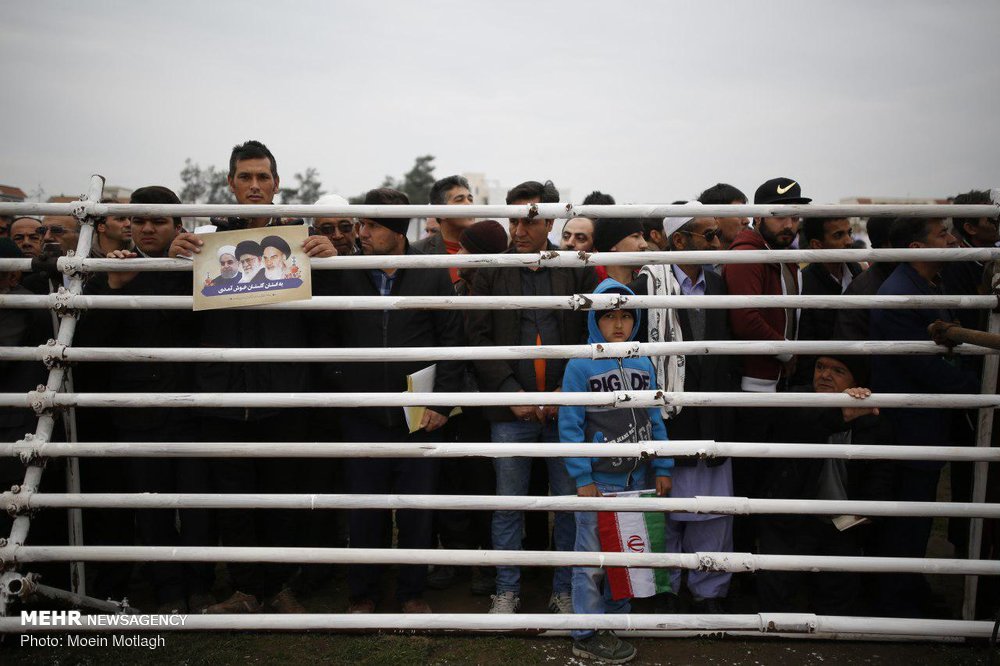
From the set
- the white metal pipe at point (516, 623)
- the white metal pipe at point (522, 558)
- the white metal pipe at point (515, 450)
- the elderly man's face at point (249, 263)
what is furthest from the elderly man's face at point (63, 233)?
the white metal pipe at point (516, 623)

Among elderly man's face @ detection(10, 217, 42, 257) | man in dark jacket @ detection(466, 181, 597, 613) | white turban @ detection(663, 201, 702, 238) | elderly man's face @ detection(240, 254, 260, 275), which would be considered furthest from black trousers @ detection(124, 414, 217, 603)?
white turban @ detection(663, 201, 702, 238)

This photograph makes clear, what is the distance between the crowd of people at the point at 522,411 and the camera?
13.0 ft

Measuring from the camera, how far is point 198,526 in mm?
4039

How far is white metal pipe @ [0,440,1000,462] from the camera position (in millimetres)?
3254

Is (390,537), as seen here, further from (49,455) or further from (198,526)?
(49,455)

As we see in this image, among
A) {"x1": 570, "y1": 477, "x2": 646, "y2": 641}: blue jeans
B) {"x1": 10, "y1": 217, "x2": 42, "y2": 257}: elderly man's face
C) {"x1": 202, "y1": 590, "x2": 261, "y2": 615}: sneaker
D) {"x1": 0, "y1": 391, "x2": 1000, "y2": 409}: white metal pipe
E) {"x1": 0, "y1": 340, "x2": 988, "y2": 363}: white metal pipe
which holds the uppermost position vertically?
{"x1": 10, "y1": 217, "x2": 42, "y2": 257}: elderly man's face

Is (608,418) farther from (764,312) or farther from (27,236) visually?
(27,236)

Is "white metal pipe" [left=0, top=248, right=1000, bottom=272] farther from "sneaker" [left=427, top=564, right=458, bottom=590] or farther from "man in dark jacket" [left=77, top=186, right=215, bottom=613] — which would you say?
"sneaker" [left=427, top=564, right=458, bottom=590]

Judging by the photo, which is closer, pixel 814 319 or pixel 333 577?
pixel 814 319

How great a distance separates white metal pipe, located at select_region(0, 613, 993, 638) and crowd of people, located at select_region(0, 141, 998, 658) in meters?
0.52

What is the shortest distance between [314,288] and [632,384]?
2.03 meters

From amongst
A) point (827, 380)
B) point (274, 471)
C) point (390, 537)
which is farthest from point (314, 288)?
point (827, 380)

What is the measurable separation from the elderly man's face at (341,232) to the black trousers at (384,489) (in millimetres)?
1821

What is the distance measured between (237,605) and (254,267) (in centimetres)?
211
